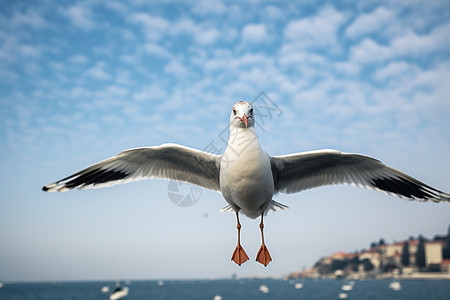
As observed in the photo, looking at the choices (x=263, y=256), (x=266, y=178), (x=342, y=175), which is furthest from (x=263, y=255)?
(x=342, y=175)

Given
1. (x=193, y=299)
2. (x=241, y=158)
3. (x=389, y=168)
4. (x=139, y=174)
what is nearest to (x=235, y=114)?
(x=241, y=158)

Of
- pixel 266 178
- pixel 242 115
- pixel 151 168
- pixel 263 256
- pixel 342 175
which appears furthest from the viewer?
pixel 342 175

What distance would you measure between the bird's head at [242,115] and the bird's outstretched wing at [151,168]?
3.77 ft

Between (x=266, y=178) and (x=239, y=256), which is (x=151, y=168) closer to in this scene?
(x=239, y=256)

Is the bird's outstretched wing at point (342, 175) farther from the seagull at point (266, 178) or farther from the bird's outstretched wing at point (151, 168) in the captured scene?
the bird's outstretched wing at point (151, 168)

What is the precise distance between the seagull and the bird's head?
0.55m

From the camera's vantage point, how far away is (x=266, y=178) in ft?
21.2

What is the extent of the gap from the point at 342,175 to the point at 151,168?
335 cm

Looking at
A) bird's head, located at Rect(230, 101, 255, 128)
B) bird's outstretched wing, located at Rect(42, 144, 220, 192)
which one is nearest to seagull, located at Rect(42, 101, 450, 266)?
bird's outstretched wing, located at Rect(42, 144, 220, 192)

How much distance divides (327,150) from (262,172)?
→ 1.75 m

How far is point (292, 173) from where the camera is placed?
8.06 metres

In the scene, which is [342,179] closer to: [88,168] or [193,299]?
[88,168]

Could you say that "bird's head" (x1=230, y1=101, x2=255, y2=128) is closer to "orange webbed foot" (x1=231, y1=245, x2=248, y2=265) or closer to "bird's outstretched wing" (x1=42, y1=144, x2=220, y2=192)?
"bird's outstretched wing" (x1=42, y1=144, x2=220, y2=192)

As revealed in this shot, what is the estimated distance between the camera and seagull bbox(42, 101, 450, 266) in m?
7.12
